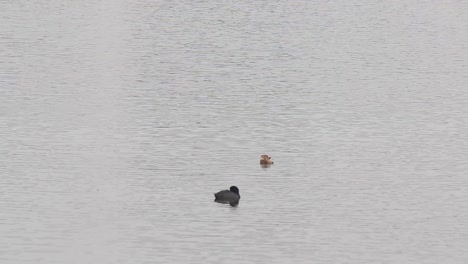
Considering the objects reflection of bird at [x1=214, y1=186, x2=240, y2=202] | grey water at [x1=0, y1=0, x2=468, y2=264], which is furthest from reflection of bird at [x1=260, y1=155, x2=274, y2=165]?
reflection of bird at [x1=214, y1=186, x2=240, y2=202]

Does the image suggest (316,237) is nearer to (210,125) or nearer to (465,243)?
(465,243)

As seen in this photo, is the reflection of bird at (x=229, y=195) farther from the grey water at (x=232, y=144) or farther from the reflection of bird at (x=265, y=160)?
the reflection of bird at (x=265, y=160)

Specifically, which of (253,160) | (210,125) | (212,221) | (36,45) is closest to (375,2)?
(36,45)

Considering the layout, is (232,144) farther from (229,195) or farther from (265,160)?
(229,195)

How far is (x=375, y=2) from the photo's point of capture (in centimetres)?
10500

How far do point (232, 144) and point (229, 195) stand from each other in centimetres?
947

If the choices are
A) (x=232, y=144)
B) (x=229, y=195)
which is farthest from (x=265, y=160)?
(x=229, y=195)

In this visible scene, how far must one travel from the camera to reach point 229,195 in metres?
35.3

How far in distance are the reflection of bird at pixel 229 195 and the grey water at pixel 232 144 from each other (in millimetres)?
269

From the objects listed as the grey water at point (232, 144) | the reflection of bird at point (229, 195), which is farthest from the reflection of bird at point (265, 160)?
the reflection of bird at point (229, 195)

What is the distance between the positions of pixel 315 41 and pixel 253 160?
37.2 metres

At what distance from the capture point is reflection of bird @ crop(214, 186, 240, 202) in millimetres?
35281

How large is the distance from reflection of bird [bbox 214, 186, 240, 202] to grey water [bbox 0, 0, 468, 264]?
0.27 metres

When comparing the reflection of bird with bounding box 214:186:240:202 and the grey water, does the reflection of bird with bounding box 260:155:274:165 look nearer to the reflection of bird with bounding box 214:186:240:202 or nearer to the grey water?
the grey water
